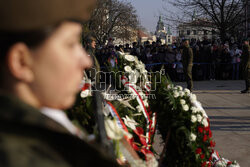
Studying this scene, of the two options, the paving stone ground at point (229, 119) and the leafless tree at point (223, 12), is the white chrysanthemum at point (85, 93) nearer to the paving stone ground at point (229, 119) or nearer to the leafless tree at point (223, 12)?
the paving stone ground at point (229, 119)

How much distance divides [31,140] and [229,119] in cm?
650

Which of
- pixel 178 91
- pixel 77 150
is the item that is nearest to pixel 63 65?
pixel 77 150

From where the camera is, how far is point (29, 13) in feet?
2.50

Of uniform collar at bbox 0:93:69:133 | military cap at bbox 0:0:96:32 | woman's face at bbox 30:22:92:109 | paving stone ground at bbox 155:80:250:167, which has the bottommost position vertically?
paving stone ground at bbox 155:80:250:167

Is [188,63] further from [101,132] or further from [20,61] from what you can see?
[20,61]

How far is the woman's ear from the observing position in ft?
2.58

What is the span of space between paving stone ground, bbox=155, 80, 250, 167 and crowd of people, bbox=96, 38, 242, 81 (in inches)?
94.0

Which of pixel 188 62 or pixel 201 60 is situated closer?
pixel 188 62

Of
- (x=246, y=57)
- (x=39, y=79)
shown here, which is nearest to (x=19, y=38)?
(x=39, y=79)

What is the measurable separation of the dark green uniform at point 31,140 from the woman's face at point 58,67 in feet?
0.22

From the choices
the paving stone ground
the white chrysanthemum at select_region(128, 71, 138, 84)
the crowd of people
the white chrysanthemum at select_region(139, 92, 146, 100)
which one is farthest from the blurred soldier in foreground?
the crowd of people

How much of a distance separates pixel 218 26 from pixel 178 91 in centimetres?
1599

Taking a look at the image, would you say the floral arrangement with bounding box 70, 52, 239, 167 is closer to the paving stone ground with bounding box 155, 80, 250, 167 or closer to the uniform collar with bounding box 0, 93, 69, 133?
the paving stone ground with bounding box 155, 80, 250, 167

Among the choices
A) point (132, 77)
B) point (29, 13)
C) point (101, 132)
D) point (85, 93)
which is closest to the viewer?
point (29, 13)
